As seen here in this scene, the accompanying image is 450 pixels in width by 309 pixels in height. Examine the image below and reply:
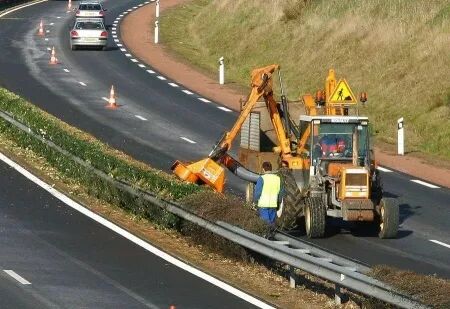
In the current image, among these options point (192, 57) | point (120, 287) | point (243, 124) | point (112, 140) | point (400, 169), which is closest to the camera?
point (120, 287)

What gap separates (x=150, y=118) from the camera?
3953 centimetres

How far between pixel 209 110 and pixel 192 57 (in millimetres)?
13111

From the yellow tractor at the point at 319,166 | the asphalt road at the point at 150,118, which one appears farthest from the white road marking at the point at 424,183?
the yellow tractor at the point at 319,166

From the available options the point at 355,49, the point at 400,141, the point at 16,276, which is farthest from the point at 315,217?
the point at 355,49

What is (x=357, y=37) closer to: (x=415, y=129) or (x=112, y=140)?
(x=415, y=129)

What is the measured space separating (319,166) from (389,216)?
5.69ft

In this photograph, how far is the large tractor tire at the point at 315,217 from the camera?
22984 millimetres

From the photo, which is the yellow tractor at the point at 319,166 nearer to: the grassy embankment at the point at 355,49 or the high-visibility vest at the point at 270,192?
the high-visibility vest at the point at 270,192

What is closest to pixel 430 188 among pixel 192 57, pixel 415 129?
pixel 415 129

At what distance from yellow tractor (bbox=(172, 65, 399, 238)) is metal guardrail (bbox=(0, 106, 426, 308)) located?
283cm

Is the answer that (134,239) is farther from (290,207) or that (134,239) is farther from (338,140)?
(338,140)

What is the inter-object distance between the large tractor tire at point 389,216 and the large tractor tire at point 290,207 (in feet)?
5.13

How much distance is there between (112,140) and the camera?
115 ft

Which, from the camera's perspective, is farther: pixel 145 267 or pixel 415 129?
pixel 415 129
